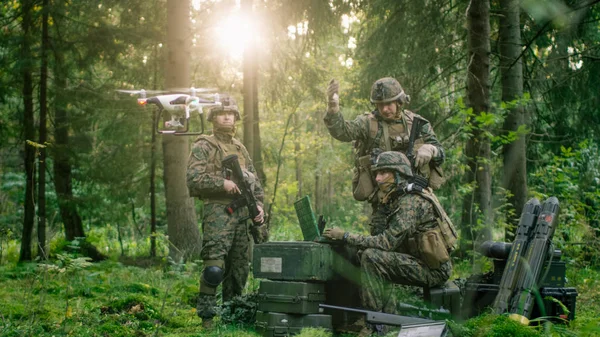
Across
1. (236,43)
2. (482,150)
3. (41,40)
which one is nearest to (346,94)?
(236,43)

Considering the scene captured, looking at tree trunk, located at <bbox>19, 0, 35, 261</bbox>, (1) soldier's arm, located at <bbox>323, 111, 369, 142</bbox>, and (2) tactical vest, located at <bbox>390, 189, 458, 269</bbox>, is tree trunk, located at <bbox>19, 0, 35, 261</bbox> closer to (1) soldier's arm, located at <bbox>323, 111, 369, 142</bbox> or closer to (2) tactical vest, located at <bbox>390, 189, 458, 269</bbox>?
(1) soldier's arm, located at <bbox>323, 111, 369, 142</bbox>

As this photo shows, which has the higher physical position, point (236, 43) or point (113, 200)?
point (236, 43)

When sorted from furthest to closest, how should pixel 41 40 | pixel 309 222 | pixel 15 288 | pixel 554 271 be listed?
pixel 41 40 < pixel 15 288 < pixel 309 222 < pixel 554 271

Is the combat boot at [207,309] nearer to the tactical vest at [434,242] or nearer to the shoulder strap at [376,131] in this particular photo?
the tactical vest at [434,242]

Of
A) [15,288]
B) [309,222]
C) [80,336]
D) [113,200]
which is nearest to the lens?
[80,336]

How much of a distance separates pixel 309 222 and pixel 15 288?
174 inches

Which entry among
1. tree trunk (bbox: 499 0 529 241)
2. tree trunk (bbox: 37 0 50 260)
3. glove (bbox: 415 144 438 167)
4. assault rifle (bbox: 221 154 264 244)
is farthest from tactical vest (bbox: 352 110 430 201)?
tree trunk (bbox: 37 0 50 260)

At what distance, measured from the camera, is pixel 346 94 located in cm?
1273

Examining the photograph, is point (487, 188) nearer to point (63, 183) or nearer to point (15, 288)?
point (15, 288)

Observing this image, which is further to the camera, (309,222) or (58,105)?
(58,105)

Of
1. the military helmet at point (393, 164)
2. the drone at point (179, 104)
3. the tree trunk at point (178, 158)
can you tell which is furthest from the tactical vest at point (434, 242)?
the tree trunk at point (178, 158)

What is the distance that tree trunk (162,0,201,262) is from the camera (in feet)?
32.6

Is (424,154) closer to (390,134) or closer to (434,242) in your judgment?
(390,134)

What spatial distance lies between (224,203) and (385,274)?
1.96 meters
